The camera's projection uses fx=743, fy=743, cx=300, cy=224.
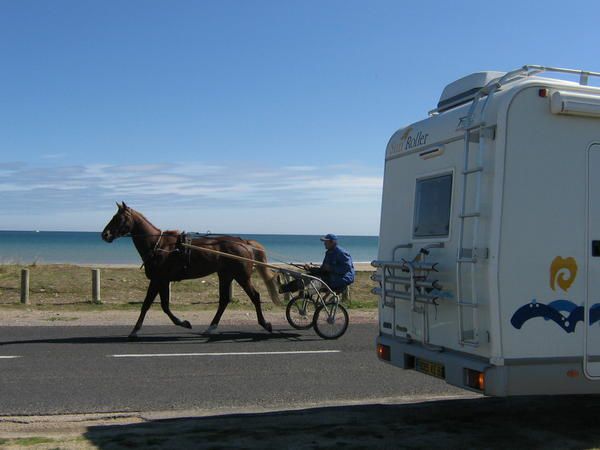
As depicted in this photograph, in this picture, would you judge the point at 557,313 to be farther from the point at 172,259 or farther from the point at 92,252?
the point at 92,252

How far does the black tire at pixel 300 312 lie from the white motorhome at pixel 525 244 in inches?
282

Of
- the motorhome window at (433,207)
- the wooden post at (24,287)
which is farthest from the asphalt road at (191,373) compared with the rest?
the wooden post at (24,287)

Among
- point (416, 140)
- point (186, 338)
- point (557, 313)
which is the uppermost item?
point (416, 140)

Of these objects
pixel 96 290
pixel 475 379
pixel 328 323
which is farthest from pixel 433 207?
pixel 96 290

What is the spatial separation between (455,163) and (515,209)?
948 millimetres

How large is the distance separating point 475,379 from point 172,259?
8439 mm

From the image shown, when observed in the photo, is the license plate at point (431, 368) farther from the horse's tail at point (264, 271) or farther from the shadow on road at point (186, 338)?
the horse's tail at point (264, 271)

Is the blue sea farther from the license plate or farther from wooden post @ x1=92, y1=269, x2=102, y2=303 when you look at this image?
the license plate

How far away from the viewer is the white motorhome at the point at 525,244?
6031mm

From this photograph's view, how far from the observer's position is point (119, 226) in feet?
44.9

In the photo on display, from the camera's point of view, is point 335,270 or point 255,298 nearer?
point 335,270

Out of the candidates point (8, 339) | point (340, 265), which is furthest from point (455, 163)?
point (8, 339)

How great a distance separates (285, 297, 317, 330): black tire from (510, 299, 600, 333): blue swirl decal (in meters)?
7.79

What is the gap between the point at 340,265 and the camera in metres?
13.7
